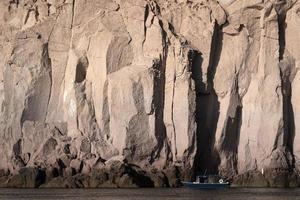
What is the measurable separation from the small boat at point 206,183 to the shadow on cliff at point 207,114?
1.41 meters

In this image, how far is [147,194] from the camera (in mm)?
56719

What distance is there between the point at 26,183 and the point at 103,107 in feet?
23.8

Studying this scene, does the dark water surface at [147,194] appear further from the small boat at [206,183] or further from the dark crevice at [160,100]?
the dark crevice at [160,100]

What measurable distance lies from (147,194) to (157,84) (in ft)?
34.3

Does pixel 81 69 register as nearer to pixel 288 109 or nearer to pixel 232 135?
pixel 232 135

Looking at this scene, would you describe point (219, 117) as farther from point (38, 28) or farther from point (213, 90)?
point (38, 28)

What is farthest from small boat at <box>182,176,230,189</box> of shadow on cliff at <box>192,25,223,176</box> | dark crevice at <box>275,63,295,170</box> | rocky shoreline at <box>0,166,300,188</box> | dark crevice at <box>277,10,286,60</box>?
dark crevice at <box>277,10,286,60</box>

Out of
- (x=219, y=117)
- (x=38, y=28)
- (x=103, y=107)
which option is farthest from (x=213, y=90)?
(x=38, y=28)

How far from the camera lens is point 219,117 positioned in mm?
→ 66938

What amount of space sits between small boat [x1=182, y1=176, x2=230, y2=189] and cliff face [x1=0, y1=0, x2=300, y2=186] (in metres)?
0.92

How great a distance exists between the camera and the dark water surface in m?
54.9

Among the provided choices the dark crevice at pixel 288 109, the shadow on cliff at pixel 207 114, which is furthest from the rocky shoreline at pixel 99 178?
the dark crevice at pixel 288 109

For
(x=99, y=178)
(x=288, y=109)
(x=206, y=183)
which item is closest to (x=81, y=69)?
(x=99, y=178)

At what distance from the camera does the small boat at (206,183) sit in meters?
63.1
